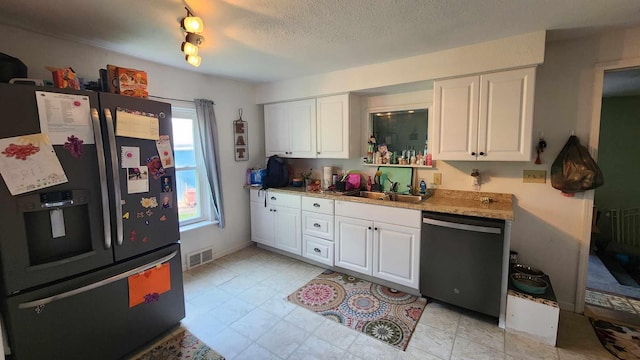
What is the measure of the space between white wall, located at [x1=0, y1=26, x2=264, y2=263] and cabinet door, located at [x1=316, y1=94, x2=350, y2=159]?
3.86 ft

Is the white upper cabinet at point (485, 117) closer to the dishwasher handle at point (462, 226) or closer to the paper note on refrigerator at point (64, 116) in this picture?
the dishwasher handle at point (462, 226)

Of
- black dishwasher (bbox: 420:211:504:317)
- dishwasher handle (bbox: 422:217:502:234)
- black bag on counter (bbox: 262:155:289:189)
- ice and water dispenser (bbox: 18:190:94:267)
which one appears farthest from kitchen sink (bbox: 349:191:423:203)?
ice and water dispenser (bbox: 18:190:94:267)

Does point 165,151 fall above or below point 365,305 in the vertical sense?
above

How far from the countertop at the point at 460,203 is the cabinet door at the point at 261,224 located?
914 mm

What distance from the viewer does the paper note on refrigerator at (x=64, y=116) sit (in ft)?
5.08

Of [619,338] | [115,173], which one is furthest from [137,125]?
[619,338]

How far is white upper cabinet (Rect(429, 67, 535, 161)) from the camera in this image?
2.27m

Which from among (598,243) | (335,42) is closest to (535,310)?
(335,42)

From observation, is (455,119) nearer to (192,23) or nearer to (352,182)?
(352,182)

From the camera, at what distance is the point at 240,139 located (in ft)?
12.6

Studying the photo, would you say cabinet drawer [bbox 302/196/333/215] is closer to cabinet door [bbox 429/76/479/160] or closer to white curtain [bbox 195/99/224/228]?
white curtain [bbox 195/99/224/228]

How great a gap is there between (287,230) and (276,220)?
0.23 meters

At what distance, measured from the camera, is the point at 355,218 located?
9.73 ft

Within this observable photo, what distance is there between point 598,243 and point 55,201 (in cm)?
621
